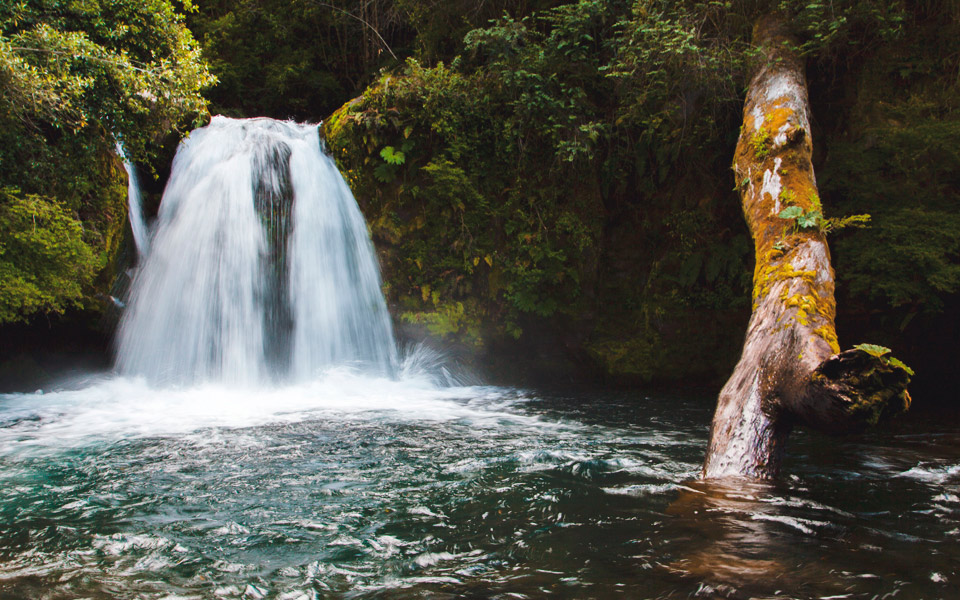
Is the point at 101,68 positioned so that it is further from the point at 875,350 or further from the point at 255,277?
the point at 875,350

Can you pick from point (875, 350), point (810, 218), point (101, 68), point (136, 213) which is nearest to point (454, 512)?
point (875, 350)

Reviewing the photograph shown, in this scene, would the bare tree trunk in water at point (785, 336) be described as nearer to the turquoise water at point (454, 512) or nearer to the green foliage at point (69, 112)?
the turquoise water at point (454, 512)

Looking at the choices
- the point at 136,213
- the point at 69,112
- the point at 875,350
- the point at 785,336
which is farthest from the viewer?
the point at 136,213

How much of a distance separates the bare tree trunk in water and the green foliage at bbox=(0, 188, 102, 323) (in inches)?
314

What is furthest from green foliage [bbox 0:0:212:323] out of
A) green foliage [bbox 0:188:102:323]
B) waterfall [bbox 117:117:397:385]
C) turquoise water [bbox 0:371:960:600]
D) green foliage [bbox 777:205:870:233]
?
green foliage [bbox 777:205:870:233]

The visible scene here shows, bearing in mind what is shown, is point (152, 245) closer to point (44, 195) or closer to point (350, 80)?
point (44, 195)

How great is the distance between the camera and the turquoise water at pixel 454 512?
275 centimetres

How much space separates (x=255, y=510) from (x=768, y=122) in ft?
23.1

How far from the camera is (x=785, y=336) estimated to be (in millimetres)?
4312

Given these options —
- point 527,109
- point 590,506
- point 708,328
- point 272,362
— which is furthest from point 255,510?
point 708,328

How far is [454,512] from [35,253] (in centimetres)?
679

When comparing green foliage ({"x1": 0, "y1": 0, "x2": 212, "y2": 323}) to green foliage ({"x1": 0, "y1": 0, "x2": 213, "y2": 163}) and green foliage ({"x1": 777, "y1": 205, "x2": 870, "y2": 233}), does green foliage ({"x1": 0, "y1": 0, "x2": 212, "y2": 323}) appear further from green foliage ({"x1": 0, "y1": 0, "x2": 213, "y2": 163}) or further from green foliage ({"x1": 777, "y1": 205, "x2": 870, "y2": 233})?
green foliage ({"x1": 777, "y1": 205, "x2": 870, "y2": 233})

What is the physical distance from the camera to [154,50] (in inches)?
324

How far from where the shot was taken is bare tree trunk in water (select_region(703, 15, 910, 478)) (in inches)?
131
